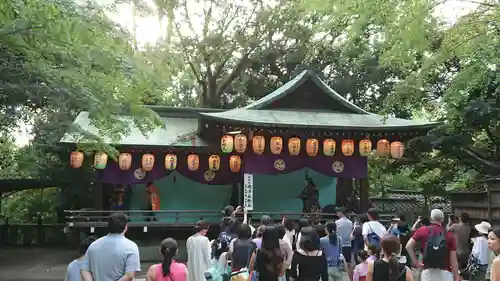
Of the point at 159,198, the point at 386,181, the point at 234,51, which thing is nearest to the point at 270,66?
the point at 234,51

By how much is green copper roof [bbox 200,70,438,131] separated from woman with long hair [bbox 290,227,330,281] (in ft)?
30.4

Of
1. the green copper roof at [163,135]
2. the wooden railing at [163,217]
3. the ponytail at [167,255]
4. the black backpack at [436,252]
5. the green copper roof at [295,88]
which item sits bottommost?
the wooden railing at [163,217]

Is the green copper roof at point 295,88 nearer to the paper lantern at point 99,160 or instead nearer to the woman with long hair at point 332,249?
the paper lantern at point 99,160

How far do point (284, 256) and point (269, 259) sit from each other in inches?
15.9

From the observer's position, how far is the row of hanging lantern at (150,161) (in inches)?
583

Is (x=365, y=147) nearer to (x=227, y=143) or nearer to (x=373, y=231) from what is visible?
(x=227, y=143)

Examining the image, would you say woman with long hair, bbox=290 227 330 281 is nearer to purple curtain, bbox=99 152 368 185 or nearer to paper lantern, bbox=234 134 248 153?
paper lantern, bbox=234 134 248 153

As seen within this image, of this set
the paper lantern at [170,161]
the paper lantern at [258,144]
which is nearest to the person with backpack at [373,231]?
the paper lantern at [258,144]

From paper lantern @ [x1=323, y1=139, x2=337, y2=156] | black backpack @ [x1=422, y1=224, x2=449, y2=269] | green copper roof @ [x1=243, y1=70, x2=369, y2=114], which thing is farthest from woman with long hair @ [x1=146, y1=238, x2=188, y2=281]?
green copper roof @ [x1=243, y1=70, x2=369, y2=114]

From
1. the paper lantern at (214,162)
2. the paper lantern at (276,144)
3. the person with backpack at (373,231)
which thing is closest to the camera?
the person with backpack at (373,231)

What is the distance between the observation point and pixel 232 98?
29703 millimetres

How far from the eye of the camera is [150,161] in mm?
15484

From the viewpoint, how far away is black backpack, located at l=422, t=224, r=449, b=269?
5988mm

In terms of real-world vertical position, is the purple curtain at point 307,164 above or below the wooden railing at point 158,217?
above
